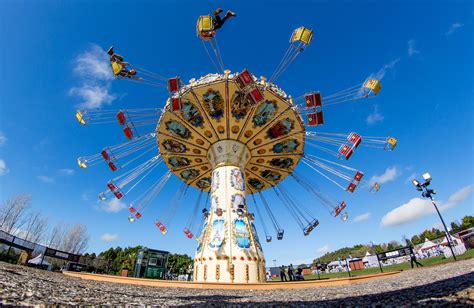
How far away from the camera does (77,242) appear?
4881 cm

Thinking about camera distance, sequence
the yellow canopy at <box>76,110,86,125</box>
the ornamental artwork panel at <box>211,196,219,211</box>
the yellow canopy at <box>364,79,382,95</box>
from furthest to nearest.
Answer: the ornamental artwork panel at <box>211,196,219,211</box>
the yellow canopy at <box>76,110,86,125</box>
the yellow canopy at <box>364,79,382,95</box>

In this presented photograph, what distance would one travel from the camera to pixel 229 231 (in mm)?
15812

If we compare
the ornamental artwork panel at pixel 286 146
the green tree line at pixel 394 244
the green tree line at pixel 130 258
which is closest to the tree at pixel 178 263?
the green tree line at pixel 130 258

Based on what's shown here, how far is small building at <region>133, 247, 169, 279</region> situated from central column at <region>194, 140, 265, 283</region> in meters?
4.96

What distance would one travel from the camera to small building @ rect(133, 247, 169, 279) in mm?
17922

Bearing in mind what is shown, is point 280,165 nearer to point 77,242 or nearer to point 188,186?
point 188,186

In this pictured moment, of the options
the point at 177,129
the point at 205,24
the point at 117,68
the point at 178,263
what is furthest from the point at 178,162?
the point at 178,263

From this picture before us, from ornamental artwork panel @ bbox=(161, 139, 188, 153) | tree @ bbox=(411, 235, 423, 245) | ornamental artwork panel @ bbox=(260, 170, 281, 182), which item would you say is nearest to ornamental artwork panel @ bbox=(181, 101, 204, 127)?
ornamental artwork panel @ bbox=(161, 139, 188, 153)

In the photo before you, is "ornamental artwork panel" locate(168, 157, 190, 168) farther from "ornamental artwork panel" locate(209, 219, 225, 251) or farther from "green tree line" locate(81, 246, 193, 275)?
"green tree line" locate(81, 246, 193, 275)


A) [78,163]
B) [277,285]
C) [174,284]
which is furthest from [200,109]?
[277,285]

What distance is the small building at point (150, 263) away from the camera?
58.8 feet

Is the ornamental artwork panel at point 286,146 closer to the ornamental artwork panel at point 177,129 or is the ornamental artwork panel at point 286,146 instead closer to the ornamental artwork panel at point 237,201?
the ornamental artwork panel at point 237,201

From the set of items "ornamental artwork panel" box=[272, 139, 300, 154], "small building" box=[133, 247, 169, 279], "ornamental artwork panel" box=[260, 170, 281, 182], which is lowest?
"small building" box=[133, 247, 169, 279]

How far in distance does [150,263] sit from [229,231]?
767 centimetres
